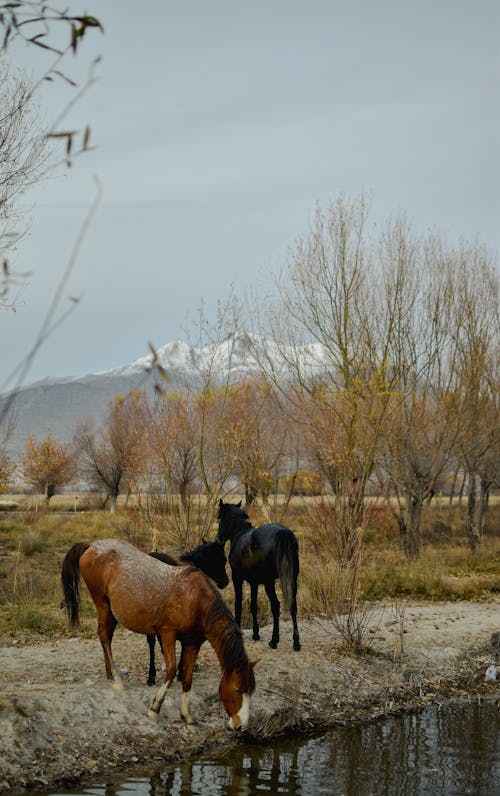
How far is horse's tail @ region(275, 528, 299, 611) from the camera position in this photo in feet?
30.4

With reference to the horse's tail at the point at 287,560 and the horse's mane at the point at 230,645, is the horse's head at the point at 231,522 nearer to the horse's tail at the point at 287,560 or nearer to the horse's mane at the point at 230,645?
the horse's tail at the point at 287,560

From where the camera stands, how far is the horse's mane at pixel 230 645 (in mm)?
7008

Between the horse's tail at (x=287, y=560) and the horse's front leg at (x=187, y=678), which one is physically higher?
the horse's tail at (x=287, y=560)

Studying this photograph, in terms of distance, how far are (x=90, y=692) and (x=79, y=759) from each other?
3.11 feet

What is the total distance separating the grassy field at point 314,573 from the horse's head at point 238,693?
250 centimetres

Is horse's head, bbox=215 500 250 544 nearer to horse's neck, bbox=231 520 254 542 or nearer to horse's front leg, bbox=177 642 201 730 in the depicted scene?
horse's neck, bbox=231 520 254 542

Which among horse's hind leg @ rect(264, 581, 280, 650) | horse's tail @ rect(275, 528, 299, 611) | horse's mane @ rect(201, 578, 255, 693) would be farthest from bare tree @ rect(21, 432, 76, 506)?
horse's mane @ rect(201, 578, 255, 693)

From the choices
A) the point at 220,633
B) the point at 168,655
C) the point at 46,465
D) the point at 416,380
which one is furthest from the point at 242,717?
the point at 46,465

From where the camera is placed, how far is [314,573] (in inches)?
482

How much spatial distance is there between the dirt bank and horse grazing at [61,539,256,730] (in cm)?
37

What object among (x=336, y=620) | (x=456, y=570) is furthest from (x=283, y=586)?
(x=456, y=570)

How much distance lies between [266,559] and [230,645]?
8.08ft

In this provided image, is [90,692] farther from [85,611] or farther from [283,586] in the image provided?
[85,611]

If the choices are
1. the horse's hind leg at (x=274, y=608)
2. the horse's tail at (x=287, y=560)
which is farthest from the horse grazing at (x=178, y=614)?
the horse's hind leg at (x=274, y=608)
